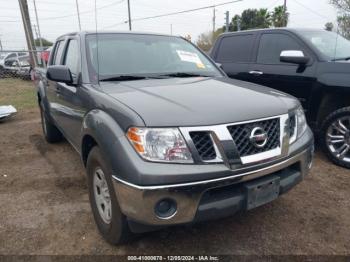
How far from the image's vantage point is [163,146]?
2.00 m

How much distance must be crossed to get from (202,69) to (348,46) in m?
2.68

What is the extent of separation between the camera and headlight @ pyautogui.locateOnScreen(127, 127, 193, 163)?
6.52 feet

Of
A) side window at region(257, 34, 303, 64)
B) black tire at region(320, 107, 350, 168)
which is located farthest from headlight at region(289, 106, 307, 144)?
side window at region(257, 34, 303, 64)

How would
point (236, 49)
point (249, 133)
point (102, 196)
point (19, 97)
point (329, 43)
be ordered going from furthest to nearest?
point (19, 97) → point (236, 49) → point (329, 43) → point (102, 196) → point (249, 133)

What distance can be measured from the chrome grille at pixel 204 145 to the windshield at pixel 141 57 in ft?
4.19

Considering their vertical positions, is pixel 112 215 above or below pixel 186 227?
above

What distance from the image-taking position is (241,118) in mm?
2129

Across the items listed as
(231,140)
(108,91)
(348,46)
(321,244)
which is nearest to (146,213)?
(231,140)

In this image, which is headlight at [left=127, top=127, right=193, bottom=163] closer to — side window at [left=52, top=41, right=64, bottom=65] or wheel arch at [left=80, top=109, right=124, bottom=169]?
wheel arch at [left=80, top=109, right=124, bottom=169]

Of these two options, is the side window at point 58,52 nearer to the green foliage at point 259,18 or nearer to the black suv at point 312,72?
the black suv at point 312,72

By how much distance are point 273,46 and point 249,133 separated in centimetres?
323

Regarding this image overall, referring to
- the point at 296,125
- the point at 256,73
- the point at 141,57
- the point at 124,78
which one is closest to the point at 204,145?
the point at 296,125

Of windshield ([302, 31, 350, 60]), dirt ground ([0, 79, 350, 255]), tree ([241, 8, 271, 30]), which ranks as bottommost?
tree ([241, 8, 271, 30])

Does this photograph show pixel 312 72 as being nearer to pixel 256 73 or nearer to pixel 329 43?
pixel 329 43
